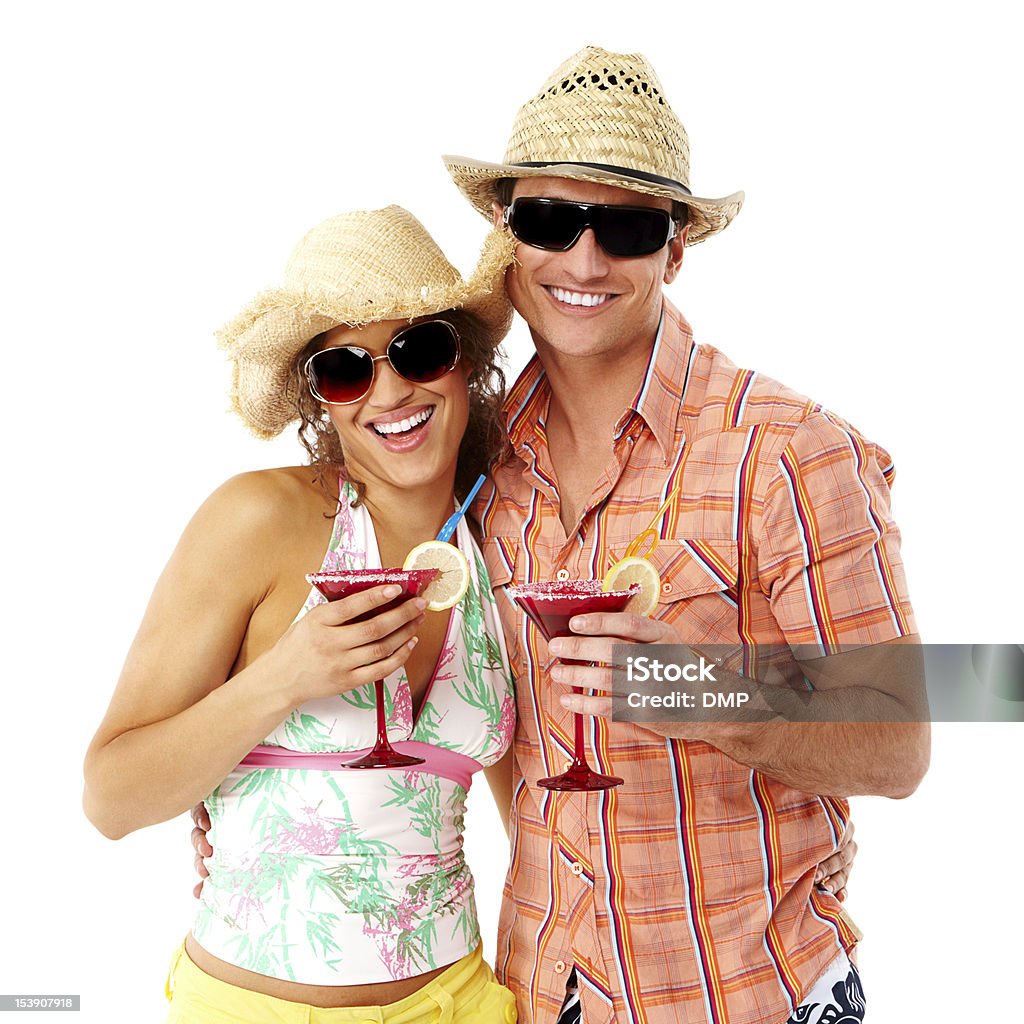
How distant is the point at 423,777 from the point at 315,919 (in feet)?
1.33

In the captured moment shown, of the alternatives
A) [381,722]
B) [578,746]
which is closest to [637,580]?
[578,746]

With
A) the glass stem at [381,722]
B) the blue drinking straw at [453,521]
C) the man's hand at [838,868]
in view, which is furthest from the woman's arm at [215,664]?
the man's hand at [838,868]

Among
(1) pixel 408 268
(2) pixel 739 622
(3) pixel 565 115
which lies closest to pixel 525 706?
(2) pixel 739 622

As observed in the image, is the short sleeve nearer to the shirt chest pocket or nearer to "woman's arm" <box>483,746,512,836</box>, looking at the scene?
the shirt chest pocket

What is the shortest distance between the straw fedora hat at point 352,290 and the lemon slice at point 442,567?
1.85 feet

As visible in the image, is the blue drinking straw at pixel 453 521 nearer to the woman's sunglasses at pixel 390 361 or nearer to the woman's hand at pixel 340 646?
the woman's sunglasses at pixel 390 361

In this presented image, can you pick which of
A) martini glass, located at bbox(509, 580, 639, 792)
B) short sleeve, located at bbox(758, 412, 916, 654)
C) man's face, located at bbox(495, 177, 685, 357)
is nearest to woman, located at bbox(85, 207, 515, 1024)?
man's face, located at bbox(495, 177, 685, 357)

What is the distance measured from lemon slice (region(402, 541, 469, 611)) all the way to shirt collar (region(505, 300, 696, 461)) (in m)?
0.48

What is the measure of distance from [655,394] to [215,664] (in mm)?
1259

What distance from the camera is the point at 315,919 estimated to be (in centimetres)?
292

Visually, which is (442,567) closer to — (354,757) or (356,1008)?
(354,757)

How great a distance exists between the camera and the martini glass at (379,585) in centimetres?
272

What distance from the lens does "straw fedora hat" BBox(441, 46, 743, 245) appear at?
10.6ft

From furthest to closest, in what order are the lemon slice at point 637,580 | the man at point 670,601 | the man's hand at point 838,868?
the man's hand at point 838,868 → the man at point 670,601 → the lemon slice at point 637,580
